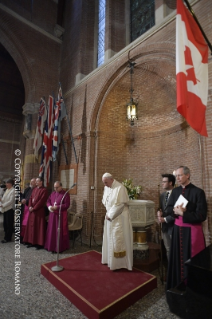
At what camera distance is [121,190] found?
371cm

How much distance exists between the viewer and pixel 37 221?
5.29 m

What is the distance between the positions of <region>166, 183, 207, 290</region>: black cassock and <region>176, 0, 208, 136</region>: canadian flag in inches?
36.9

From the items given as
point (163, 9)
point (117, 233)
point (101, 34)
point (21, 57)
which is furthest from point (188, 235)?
point (21, 57)

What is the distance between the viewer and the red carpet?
8.05 ft

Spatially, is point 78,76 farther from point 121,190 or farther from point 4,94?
point 4,94

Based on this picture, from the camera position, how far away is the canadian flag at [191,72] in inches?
91.1

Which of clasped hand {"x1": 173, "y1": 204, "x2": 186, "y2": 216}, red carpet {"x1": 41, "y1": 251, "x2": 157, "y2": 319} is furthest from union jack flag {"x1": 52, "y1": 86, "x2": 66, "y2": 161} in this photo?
clasped hand {"x1": 173, "y1": 204, "x2": 186, "y2": 216}

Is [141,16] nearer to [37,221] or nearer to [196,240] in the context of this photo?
[196,240]

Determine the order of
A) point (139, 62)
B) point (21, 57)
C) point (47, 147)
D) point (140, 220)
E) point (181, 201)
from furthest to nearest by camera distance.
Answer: point (21, 57), point (47, 147), point (139, 62), point (140, 220), point (181, 201)

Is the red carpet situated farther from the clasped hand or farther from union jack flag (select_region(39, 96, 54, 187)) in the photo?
union jack flag (select_region(39, 96, 54, 187))

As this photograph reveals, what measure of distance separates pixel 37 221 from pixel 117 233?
2.80m


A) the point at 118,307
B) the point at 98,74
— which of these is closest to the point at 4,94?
the point at 98,74

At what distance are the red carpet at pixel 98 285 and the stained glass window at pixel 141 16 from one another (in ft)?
24.1

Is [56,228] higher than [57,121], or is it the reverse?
[57,121]
